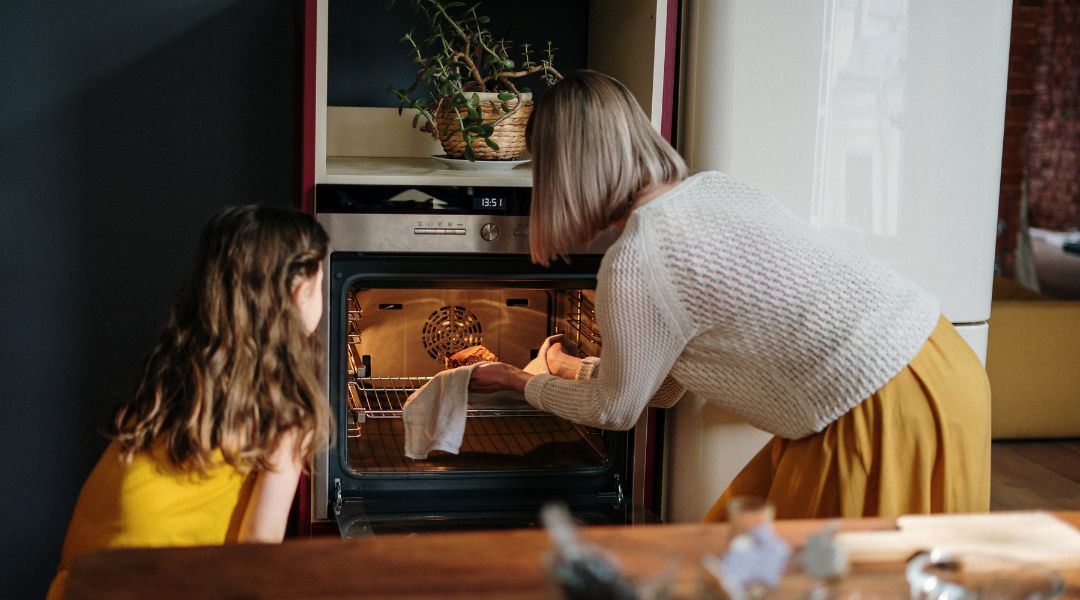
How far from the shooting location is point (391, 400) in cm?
233

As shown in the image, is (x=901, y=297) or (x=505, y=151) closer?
(x=901, y=297)

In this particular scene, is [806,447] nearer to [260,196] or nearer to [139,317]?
Result: [260,196]

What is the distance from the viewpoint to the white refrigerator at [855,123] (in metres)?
2.07

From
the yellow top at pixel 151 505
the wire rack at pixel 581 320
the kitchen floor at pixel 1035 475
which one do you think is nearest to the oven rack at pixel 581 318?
the wire rack at pixel 581 320

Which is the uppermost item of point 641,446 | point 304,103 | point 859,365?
point 304,103

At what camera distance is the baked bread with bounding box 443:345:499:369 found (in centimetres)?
225

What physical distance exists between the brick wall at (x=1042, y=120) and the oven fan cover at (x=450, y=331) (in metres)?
4.32

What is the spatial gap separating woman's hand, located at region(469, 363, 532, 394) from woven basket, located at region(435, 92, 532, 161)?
1.37 feet

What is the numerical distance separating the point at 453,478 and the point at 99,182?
3.80ft

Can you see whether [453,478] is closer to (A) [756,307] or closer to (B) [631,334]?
(B) [631,334]

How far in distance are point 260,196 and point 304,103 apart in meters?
0.74

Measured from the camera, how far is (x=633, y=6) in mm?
2291

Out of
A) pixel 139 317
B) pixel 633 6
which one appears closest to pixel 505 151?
pixel 633 6

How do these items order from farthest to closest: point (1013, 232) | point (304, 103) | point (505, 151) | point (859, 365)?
1. point (1013, 232)
2. point (505, 151)
3. point (304, 103)
4. point (859, 365)
